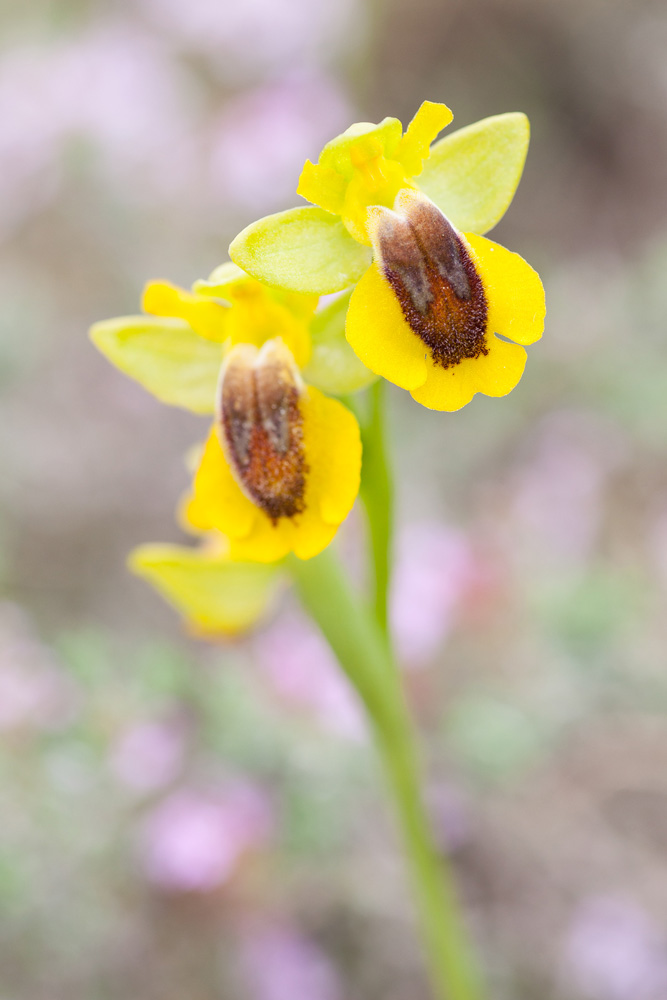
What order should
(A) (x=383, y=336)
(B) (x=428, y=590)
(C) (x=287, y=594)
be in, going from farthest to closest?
1. (C) (x=287, y=594)
2. (B) (x=428, y=590)
3. (A) (x=383, y=336)

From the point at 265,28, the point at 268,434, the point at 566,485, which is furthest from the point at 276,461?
the point at 265,28

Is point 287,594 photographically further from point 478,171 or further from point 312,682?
point 478,171

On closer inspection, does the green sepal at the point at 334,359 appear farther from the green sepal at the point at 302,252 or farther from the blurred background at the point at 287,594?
the blurred background at the point at 287,594

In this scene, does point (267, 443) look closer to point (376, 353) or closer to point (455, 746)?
point (376, 353)

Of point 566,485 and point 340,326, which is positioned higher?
point 340,326

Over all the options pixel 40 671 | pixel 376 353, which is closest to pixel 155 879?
pixel 40 671

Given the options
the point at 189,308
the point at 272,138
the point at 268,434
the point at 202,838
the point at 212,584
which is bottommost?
the point at 202,838

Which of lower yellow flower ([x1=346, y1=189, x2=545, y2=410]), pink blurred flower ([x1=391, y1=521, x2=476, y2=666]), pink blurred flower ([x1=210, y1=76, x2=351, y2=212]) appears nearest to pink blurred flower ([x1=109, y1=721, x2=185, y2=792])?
pink blurred flower ([x1=391, y1=521, x2=476, y2=666])
